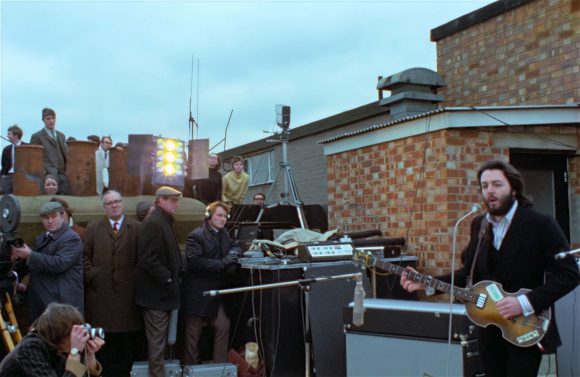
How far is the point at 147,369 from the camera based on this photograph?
644 centimetres

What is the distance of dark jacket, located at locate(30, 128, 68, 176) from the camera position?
8.57 metres

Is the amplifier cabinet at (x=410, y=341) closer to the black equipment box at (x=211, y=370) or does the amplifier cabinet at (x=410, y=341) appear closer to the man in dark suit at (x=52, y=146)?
the black equipment box at (x=211, y=370)

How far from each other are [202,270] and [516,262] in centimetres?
368

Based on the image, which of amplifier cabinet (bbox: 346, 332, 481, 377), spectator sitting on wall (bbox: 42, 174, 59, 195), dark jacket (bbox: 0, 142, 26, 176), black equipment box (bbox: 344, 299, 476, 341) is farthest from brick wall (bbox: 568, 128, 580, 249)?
dark jacket (bbox: 0, 142, 26, 176)

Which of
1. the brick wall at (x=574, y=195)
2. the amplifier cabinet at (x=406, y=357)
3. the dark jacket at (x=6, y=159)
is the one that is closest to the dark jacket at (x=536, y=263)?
the amplifier cabinet at (x=406, y=357)

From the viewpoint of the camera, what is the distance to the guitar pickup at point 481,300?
4.06 meters

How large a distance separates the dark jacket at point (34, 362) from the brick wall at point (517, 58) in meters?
7.19

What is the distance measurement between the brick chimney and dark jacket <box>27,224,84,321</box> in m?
4.73

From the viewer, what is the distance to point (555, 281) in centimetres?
375

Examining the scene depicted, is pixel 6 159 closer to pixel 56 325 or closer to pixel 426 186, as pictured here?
pixel 426 186

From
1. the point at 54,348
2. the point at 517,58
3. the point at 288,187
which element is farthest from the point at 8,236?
the point at 517,58

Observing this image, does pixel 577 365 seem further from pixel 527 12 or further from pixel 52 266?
pixel 527 12

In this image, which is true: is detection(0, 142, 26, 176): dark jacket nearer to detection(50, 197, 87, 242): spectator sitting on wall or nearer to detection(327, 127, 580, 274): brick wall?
detection(50, 197, 87, 242): spectator sitting on wall

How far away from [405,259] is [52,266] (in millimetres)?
3671
